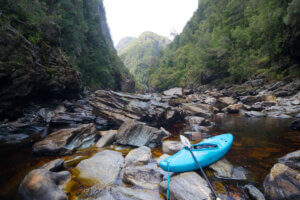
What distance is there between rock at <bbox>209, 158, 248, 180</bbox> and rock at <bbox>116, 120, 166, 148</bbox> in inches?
101

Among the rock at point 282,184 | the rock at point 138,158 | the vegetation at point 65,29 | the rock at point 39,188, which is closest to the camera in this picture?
the rock at point 282,184

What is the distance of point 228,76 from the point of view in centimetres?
2872

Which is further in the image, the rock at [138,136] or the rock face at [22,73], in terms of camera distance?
the rock face at [22,73]

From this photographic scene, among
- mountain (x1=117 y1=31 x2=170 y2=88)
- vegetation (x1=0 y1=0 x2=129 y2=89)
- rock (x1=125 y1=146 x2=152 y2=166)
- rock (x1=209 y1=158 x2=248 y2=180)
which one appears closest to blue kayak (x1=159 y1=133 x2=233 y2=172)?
rock (x1=209 y1=158 x2=248 y2=180)

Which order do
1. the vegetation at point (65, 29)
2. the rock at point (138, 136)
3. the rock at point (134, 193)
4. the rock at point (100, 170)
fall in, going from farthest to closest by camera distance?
the vegetation at point (65, 29), the rock at point (138, 136), the rock at point (100, 170), the rock at point (134, 193)

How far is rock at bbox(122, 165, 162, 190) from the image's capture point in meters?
2.99

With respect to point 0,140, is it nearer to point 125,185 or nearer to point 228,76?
point 125,185

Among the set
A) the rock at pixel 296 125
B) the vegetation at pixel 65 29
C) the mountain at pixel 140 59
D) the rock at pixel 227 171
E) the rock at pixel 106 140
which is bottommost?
the rock at pixel 106 140

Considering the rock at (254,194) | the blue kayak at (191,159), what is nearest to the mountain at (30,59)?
the blue kayak at (191,159)

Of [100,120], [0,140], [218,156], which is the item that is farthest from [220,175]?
[0,140]

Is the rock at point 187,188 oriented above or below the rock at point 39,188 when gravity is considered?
below

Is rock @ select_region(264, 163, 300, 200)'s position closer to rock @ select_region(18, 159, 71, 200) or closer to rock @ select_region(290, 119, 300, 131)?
rock @ select_region(18, 159, 71, 200)

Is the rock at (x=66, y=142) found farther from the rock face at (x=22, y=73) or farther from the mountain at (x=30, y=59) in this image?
the mountain at (x=30, y=59)

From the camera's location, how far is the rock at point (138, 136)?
552 cm
